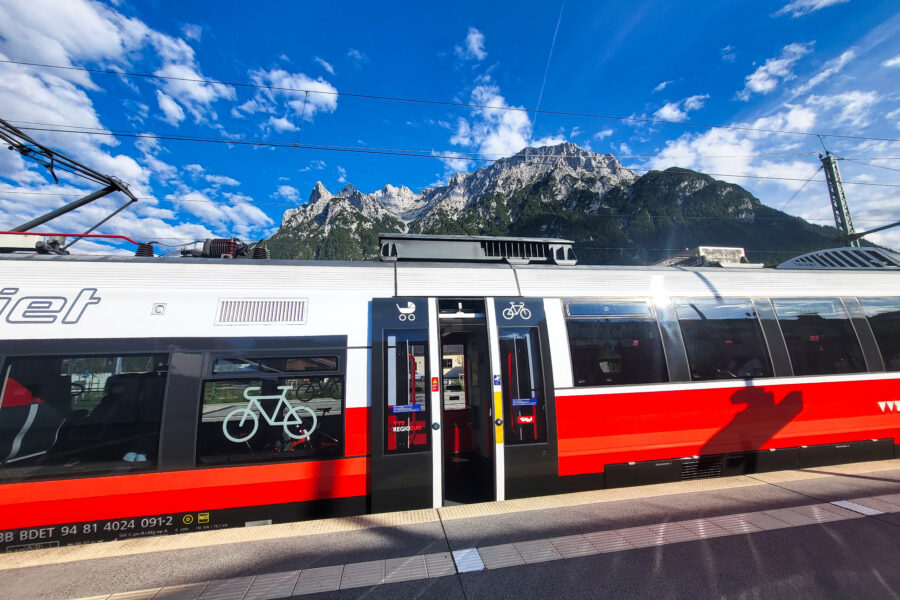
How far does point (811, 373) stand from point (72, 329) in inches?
394

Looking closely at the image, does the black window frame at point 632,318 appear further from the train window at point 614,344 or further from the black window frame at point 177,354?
the black window frame at point 177,354

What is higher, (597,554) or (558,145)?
(558,145)

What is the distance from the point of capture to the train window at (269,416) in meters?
4.42

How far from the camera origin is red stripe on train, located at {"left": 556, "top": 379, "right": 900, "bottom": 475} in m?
5.21

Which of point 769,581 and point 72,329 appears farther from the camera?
point 72,329

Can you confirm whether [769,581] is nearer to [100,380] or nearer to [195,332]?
Result: [195,332]

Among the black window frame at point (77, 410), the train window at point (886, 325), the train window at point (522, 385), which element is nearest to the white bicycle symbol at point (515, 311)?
the train window at point (522, 385)

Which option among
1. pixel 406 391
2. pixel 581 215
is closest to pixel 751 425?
pixel 406 391

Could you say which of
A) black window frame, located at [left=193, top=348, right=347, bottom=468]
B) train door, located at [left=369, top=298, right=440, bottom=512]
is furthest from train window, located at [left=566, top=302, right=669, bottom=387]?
black window frame, located at [left=193, top=348, right=347, bottom=468]

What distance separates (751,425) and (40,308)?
928 cm

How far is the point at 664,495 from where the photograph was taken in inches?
200

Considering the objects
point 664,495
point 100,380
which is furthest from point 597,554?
point 100,380

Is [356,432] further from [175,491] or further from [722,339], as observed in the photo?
[722,339]

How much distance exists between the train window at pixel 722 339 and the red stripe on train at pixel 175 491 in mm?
4946
